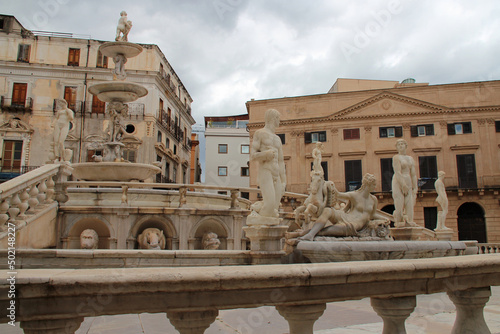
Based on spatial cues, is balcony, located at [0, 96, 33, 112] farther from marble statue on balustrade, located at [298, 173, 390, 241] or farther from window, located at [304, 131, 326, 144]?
marble statue on balustrade, located at [298, 173, 390, 241]

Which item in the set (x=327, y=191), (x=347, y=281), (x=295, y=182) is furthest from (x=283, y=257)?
(x=295, y=182)

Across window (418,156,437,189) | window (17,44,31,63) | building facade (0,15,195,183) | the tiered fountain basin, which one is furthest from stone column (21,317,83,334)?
window (17,44,31,63)

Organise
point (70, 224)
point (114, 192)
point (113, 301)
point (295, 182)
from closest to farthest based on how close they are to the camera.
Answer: point (113, 301)
point (70, 224)
point (114, 192)
point (295, 182)

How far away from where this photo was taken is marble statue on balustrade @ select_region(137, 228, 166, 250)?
9.47 m

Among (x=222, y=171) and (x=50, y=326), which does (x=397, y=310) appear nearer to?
(x=50, y=326)

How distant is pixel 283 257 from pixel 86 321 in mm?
2938

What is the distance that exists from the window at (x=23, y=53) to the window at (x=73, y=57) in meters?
3.29

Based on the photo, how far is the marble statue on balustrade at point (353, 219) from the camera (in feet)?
24.8

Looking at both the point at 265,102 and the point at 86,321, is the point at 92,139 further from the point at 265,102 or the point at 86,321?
the point at 86,321

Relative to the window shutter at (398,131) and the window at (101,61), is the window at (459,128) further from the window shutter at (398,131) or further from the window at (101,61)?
the window at (101,61)

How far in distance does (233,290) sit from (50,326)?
3.23 ft

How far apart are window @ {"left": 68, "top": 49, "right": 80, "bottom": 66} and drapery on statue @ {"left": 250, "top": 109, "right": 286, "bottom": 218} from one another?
1324 inches

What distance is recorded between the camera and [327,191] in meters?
7.96

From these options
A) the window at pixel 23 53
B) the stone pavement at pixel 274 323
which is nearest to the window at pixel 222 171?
the window at pixel 23 53
